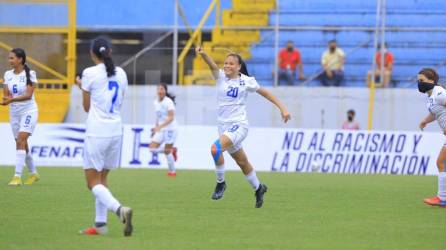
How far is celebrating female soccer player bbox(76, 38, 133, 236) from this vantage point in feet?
35.9

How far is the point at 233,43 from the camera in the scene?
30.0m

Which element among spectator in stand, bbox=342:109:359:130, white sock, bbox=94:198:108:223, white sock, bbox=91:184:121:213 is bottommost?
spectator in stand, bbox=342:109:359:130

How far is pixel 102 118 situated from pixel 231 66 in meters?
4.55

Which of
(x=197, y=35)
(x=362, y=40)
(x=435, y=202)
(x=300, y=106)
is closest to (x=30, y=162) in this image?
(x=435, y=202)

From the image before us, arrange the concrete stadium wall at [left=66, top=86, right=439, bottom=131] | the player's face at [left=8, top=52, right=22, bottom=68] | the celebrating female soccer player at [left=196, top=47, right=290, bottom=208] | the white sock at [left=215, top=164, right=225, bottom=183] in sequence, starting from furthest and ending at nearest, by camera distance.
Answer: the concrete stadium wall at [left=66, top=86, right=439, bottom=131], the player's face at [left=8, top=52, right=22, bottom=68], the white sock at [left=215, top=164, right=225, bottom=183], the celebrating female soccer player at [left=196, top=47, right=290, bottom=208]

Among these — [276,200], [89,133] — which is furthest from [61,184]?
[89,133]

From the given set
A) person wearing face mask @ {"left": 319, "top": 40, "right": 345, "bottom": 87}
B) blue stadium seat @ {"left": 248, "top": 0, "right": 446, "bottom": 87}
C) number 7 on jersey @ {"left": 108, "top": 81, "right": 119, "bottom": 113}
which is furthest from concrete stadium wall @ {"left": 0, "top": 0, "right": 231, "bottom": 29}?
number 7 on jersey @ {"left": 108, "top": 81, "right": 119, "bottom": 113}

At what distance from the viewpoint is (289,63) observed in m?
29.2

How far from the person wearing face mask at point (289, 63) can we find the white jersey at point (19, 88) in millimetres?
11841

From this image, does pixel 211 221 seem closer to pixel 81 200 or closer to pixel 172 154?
pixel 81 200

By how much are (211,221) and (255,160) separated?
562 inches

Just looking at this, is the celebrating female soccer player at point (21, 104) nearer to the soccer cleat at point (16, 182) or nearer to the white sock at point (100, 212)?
the soccer cleat at point (16, 182)

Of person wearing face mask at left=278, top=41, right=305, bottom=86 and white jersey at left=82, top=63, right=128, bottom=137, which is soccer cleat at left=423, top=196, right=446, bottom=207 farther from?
person wearing face mask at left=278, top=41, right=305, bottom=86

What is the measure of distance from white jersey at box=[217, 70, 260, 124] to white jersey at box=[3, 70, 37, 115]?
14.2 feet
